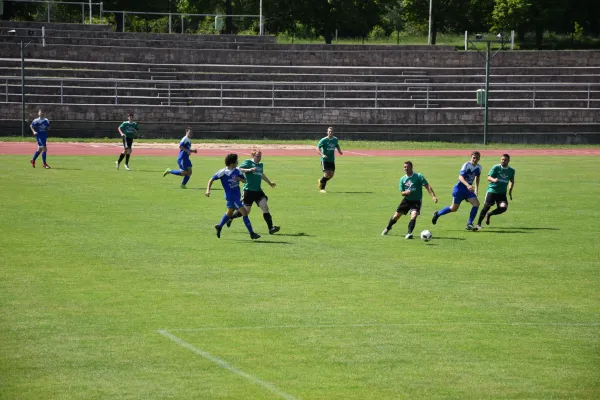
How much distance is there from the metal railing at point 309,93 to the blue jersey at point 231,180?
3402 centimetres

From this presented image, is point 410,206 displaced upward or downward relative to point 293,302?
upward

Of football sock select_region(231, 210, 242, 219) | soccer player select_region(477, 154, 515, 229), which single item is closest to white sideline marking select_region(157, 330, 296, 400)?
football sock select_region(231, 210, 242, 219)

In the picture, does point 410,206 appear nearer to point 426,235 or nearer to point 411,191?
point 411,191

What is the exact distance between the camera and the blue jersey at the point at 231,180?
68.9 feet

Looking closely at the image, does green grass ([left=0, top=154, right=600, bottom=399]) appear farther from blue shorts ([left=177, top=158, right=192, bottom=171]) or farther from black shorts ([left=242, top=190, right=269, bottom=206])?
blue shorts ([left=177, top=158, right=192, bottom=171])

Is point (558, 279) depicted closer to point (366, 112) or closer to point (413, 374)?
point (413, 374)

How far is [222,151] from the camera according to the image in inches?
1838

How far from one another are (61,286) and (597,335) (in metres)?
8.72

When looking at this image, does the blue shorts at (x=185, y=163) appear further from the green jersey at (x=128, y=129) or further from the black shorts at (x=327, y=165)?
the green jersey at (x=128, y=129)

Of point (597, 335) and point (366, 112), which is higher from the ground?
point (366, 112)

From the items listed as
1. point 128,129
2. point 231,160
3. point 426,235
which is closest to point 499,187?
point 426,235

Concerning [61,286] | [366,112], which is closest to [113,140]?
[366,112]

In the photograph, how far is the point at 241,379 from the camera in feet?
37.3

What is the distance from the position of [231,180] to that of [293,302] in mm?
6175
